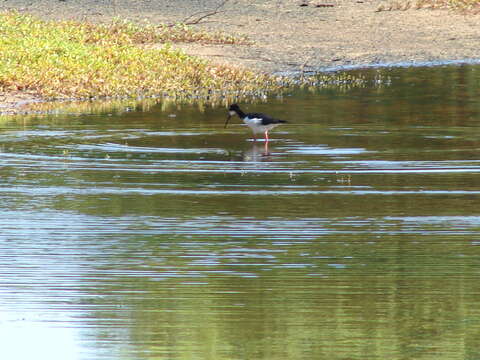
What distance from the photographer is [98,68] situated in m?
23.4

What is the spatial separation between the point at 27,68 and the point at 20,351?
16.1 metres

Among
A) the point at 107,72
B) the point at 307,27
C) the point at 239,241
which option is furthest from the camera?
the point at 307,27

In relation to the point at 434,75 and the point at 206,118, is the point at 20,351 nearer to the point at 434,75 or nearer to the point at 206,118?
the point at 206,118

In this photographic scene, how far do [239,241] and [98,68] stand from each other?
562 inches

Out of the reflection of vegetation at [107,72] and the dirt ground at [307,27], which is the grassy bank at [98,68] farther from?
the dirt ground at [307,27]

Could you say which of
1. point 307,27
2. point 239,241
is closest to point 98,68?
point 307,27

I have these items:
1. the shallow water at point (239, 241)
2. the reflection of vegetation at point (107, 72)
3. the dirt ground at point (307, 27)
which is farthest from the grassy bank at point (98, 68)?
the shallow water at point (239, 241)

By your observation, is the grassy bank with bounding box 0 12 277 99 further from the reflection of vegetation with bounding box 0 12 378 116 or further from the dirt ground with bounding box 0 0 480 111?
the dirt ground with bounding box 0 0 480 111

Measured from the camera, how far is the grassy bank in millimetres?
22156

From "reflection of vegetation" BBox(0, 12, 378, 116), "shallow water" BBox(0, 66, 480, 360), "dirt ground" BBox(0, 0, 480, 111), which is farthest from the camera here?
"dirt ground" BBox(0, 0, 480, 111)

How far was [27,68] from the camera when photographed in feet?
72.9

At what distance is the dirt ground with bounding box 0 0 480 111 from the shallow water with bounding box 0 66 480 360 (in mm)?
10259

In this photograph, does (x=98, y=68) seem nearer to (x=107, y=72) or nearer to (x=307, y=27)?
(x=107, y=72)

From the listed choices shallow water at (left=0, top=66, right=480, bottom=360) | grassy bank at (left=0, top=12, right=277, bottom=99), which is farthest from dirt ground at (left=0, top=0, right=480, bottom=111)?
shallow water at (left=0, top=66, right=480, bottom=360)
